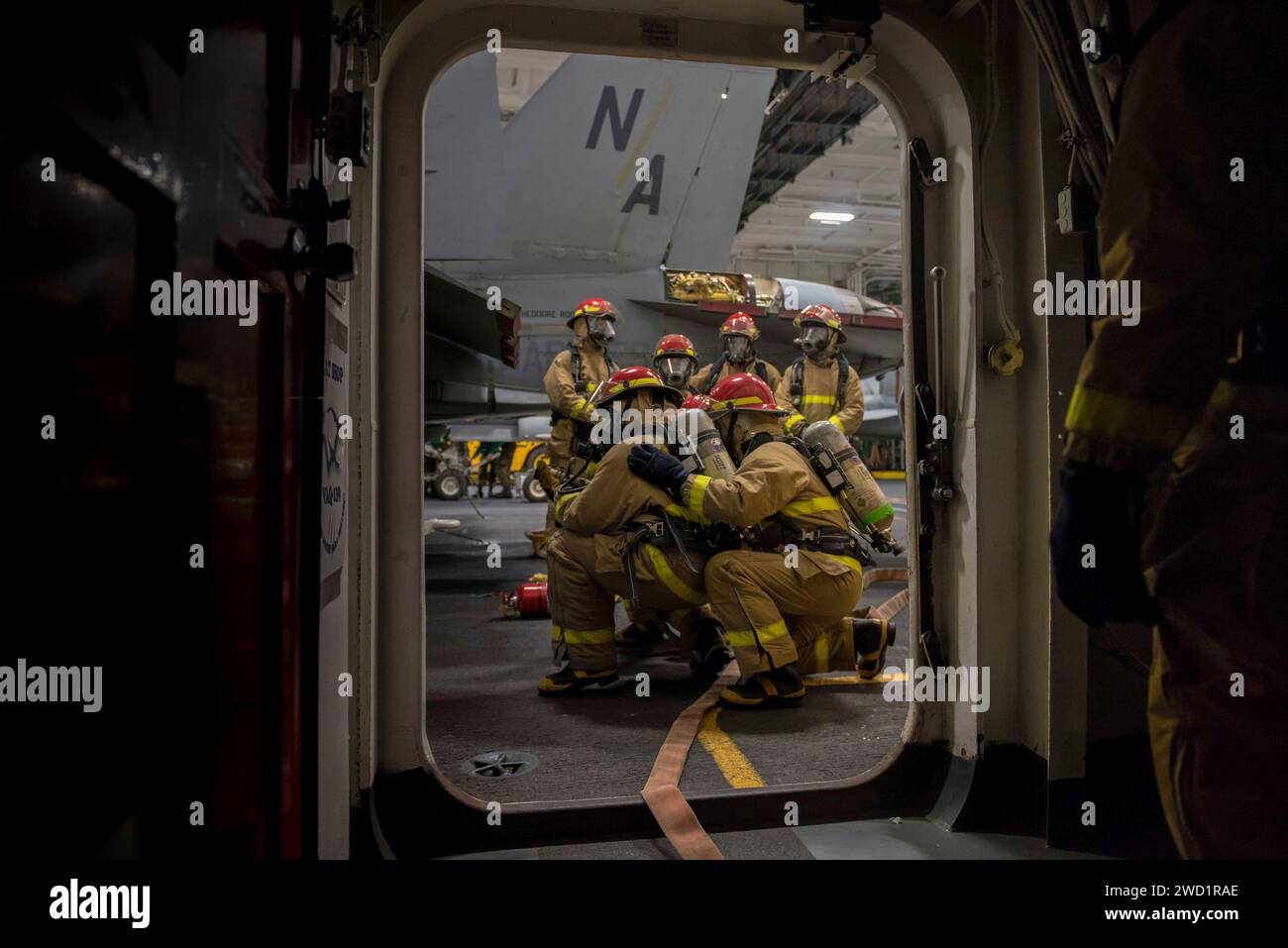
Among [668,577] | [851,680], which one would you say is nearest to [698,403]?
[668,577]

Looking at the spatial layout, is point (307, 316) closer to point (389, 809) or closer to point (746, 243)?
point (389, 809)

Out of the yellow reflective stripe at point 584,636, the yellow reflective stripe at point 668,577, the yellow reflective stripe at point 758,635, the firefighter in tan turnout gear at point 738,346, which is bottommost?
the yellow reflective stripe at point 584,636

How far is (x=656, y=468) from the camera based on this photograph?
11.3 ft

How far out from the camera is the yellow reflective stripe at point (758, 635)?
10.9 feet

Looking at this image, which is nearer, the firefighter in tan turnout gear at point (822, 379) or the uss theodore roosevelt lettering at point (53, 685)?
the uss theodore roosevelt lettering at point (53, 685)

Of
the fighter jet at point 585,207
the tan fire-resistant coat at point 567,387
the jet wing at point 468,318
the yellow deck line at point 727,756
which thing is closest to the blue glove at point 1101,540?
the yellow deck line at point 727,756

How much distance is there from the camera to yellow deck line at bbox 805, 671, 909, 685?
3801mm

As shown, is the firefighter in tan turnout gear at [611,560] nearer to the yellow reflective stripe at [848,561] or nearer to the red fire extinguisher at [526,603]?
the yellow reflective stripe at [848,561]

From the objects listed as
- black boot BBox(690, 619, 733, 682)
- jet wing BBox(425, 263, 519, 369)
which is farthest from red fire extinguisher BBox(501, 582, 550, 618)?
jet wing BBox(425, 263, 519, 369)

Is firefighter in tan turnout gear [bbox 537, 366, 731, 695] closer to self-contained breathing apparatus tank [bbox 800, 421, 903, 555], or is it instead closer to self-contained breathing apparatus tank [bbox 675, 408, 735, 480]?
self-contained breathing apparatus tank [bbox 675, 408, 735, 480]

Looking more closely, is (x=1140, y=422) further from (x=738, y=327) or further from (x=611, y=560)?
(x=738, y=327)

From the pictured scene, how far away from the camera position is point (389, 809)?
2074 mm

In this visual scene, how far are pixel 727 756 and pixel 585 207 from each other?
274 inches

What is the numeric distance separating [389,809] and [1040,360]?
7.39 ft
